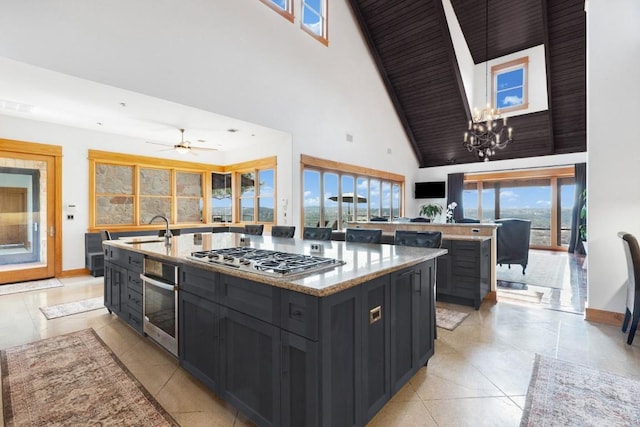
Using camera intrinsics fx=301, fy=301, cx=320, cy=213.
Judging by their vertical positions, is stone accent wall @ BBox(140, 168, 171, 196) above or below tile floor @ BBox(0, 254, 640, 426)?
above

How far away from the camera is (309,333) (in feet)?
4.42

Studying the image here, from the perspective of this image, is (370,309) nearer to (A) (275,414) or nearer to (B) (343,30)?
(A) (275,414)

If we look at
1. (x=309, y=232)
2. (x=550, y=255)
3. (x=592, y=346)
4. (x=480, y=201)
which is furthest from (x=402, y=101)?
(x=592, y=346)

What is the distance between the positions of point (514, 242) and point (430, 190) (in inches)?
197

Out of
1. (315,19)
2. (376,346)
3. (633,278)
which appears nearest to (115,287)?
(376,346)

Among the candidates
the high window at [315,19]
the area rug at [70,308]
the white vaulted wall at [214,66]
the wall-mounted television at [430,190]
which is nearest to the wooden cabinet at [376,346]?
the area rug at [70,308]

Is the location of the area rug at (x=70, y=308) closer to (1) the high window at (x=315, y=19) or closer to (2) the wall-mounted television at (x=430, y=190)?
(1) the high window at (x=315, y=19)

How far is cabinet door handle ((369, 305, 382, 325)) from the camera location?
1655mm

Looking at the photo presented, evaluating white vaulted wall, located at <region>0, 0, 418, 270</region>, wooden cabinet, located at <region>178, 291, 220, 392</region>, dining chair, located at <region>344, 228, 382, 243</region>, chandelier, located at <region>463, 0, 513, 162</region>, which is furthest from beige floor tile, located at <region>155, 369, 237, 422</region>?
chandelier, located at <region>463, 0, 513, 162</region>

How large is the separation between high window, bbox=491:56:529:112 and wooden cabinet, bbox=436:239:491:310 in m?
6.49

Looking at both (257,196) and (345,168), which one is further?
(345,168)

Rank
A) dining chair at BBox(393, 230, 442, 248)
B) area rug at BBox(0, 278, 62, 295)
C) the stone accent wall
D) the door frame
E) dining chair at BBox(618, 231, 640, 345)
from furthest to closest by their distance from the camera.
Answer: the stone accent wall → the door frame → area rug at BBox(0, 278, 62, 295) → dining chair at BBox(393, 230, 442, 248) → dining chair at BBox(618, 231, 640, 345)

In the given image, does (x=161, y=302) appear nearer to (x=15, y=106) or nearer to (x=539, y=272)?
(x=15, y=106)

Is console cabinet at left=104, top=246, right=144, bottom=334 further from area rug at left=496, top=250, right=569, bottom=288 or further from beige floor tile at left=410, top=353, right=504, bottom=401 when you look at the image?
area rug at left=496, top=250, right=569, bottom=288
